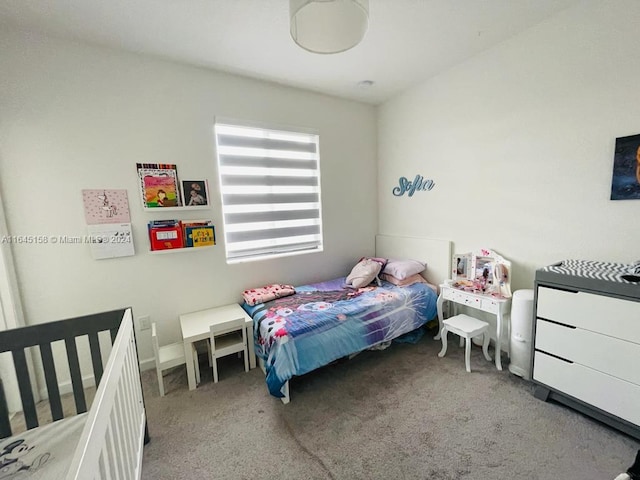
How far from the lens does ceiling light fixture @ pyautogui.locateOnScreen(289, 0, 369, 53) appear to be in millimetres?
1532

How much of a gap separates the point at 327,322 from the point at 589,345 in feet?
5.35

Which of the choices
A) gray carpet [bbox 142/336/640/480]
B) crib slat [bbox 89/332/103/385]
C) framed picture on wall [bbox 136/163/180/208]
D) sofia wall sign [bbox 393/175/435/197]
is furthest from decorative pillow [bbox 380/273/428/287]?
crib slat [bbox 89/332/103/385]

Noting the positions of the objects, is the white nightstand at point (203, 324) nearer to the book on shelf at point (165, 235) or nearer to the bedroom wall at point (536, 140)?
the book on shelf at point (165, 235)

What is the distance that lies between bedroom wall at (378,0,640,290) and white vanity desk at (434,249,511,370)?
0.14 meters

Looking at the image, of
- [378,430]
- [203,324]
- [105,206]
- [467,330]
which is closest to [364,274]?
[467,330]

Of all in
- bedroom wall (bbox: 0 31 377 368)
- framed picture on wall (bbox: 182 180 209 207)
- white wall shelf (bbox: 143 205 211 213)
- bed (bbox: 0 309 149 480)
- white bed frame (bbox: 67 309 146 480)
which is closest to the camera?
white bed frame (bbox: 67 309 146 480)

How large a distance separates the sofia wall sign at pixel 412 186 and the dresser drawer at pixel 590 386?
1799mm

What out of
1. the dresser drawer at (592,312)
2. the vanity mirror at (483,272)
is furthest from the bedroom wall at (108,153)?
the dresser drawer at (592,312)

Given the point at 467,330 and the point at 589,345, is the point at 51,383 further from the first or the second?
the point at 589,345

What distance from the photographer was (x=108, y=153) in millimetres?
2129

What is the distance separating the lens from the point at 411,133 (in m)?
3.10

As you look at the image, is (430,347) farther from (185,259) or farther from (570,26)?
(570,26)

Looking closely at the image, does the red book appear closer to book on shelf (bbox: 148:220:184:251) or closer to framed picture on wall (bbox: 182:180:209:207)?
book on shelf (bbox: 148:220:184:251)

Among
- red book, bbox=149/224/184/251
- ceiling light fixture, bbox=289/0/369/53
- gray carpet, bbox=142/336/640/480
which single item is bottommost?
gray carpet, bbox=142/336/640/480
